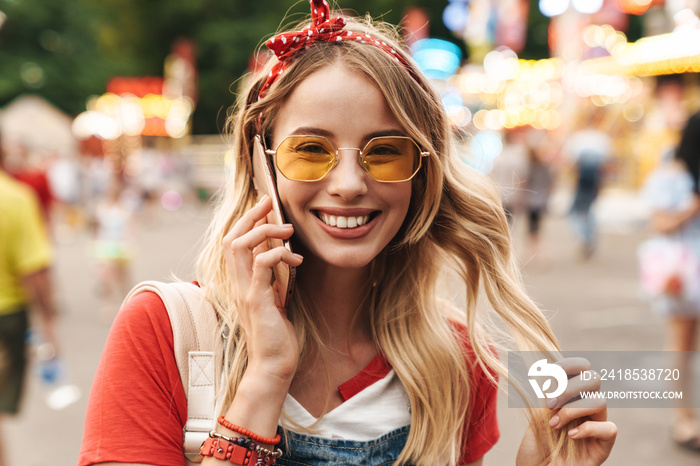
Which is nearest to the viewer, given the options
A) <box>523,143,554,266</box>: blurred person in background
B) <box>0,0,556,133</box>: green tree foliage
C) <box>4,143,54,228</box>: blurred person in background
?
<box>4,143,54,228</box>: blurred person in background

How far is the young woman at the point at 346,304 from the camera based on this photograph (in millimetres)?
1475

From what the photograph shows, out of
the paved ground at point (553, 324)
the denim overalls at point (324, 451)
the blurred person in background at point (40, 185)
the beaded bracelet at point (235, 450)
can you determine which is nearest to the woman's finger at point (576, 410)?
the paved ground at point (553, 324)

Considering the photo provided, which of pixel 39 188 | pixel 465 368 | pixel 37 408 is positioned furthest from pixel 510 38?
pixel 465 368

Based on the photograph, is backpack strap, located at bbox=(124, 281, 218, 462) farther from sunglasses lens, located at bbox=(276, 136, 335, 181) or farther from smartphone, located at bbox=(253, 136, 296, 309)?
sunglasses lens, located at bbox=(276, 136, 335, 181)

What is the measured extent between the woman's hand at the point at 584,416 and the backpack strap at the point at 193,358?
2.59 feet

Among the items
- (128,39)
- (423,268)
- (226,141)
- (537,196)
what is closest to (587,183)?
(537,196)

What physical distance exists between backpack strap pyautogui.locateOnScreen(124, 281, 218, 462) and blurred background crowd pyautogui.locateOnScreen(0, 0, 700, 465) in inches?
14.8

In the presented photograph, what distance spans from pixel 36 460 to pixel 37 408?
1.10 metres

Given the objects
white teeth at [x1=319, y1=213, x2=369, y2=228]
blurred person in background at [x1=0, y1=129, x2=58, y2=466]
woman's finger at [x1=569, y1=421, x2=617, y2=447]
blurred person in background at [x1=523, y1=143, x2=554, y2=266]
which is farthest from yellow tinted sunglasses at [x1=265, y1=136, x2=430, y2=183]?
blurred person in background at [x1=523, y1=143, x2=554, y2=266]

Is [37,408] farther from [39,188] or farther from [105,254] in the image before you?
[39,188]

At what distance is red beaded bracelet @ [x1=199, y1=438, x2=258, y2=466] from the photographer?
142cm

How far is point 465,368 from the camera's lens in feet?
6.19

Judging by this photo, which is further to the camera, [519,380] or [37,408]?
[37,408]

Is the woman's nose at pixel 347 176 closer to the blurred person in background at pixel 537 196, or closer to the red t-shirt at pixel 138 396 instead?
the red t-shirt at pixel 138 396
